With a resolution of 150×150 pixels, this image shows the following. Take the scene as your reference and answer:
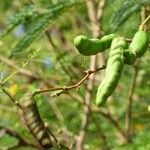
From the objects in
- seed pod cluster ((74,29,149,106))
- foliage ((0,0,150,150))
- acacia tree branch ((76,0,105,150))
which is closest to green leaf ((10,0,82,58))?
foliage ((0,0,150,150))

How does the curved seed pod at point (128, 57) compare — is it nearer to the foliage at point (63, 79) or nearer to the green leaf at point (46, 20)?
the foliage at point (63, 79)

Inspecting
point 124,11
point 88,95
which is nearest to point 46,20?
point 124,11

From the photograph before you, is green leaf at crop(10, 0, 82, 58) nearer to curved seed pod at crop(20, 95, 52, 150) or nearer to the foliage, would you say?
the foliage

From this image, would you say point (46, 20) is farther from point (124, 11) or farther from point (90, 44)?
point (90, 44)

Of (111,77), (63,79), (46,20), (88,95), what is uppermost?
(46,20)

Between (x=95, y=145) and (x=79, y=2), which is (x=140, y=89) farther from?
(x=79, y=2)

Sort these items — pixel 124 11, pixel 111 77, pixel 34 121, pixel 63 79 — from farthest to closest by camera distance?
pixel 63 79
pixel 124 11
pixel 34 121
pixel 111 77
